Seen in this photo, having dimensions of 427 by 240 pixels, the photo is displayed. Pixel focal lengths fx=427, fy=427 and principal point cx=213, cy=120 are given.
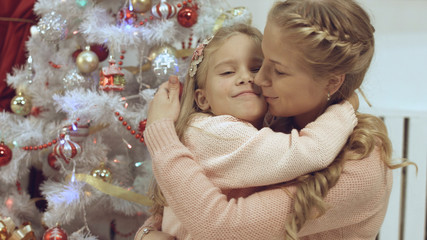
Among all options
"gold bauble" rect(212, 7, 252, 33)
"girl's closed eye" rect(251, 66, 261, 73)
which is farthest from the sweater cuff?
"gold bauble" rect(212, 7, 252, 33)

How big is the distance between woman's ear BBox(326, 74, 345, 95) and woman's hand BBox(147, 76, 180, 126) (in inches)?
15.7

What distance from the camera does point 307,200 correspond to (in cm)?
91

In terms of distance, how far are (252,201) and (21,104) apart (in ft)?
4.10

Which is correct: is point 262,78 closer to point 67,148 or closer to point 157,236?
point 157,236

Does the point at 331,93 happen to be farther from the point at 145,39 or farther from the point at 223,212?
the point at 145,39

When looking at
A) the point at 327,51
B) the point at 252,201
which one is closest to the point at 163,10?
the point at 327,51

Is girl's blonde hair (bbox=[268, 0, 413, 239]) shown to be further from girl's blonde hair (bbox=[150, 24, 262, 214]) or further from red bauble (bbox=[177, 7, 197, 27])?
red bauble (bbox=[177, 7, 197, 27])

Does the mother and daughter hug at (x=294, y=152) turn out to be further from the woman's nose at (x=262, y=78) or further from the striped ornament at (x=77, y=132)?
the striped ornament at (x=77, y=132)

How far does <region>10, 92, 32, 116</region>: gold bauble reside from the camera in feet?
5.84

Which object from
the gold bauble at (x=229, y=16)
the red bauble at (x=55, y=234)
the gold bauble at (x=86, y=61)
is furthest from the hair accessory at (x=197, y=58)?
the red bauble at (x=55, y=234)

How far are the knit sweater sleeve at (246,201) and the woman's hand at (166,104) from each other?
0.12 metres

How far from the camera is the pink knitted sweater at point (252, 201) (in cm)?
92

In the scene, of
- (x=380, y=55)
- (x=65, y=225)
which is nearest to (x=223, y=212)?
(x=65, y=225)

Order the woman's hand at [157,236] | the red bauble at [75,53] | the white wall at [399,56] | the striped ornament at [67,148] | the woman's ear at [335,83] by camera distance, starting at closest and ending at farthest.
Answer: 1. the woman's ear at [335,83]
2. the woman's hand at [157,236]
3. the striped ornament at [67,148]
4. the red bauble at [75,53]
5. the white wall at [399,56]
